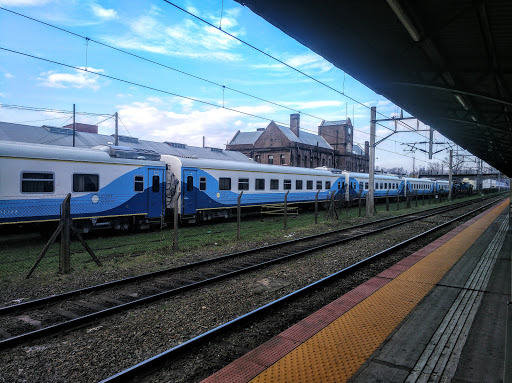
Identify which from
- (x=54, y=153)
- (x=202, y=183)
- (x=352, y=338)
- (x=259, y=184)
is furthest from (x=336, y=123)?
(x=352, y=338)

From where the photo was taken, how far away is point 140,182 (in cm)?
1551

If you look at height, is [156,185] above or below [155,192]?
above

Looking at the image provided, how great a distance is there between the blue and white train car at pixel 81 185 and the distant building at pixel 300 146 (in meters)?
36.7

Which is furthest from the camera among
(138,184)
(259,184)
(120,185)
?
(259,184)

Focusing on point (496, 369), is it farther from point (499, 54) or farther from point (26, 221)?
point (26, 221)

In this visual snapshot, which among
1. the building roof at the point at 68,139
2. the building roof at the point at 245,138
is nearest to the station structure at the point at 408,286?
the building roof at the point at 68,139

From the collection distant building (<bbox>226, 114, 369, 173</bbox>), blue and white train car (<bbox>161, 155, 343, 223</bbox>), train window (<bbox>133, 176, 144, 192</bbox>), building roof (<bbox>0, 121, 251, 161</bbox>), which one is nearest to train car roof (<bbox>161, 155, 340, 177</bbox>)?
blue and white train car (<bbox>161, 155, 343, 223</bbox>)

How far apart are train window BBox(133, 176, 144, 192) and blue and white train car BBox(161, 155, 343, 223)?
1.66 meters

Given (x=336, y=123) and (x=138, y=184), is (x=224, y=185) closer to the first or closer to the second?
(x=138, y=184)

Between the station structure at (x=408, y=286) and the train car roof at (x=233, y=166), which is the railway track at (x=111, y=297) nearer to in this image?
the station structure at (x=408, y=286)

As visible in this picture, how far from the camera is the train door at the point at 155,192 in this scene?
15930 millimetres

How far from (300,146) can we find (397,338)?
49751mm

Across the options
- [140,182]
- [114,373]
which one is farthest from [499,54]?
[140,182]

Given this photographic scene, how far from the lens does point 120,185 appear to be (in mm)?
14703
